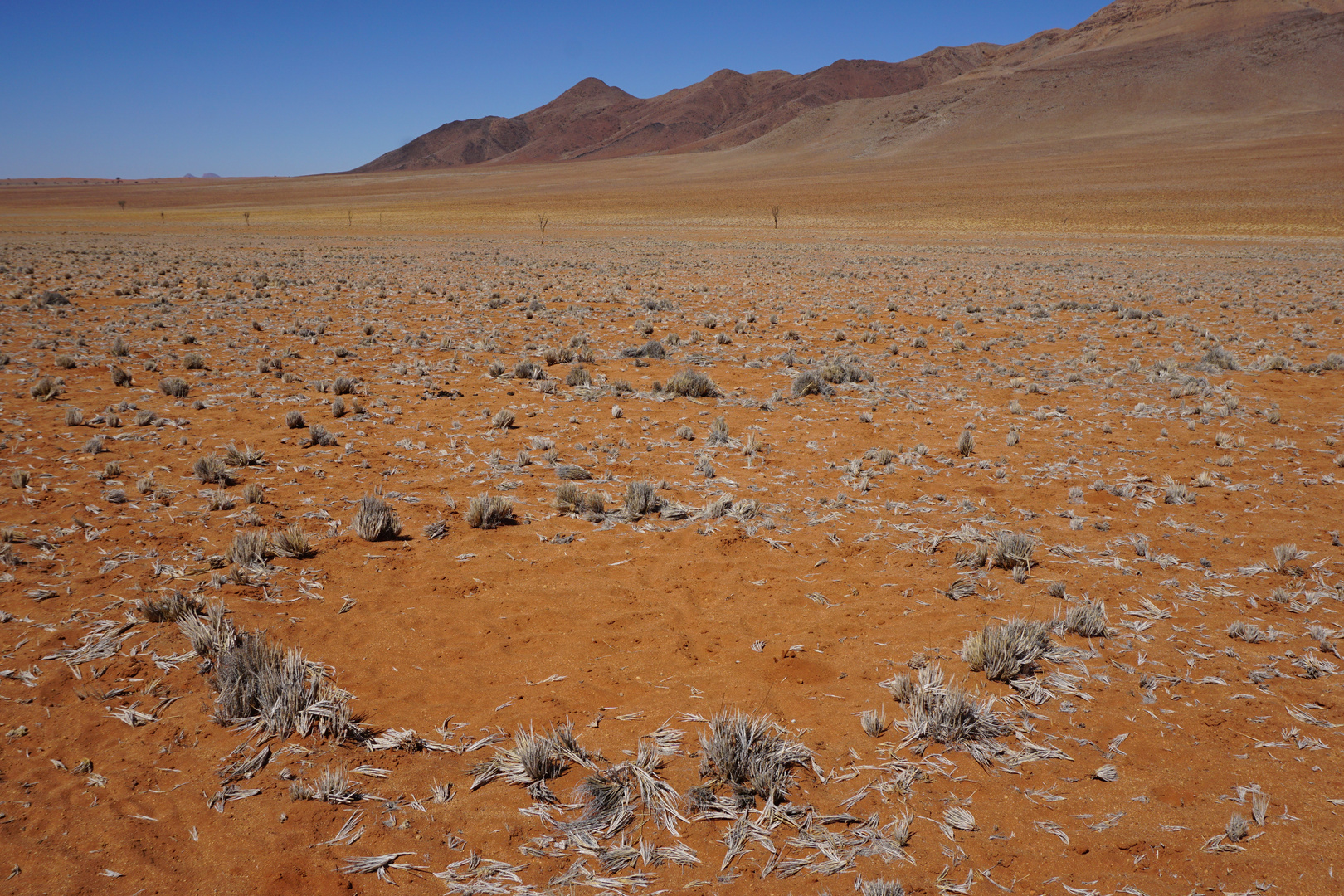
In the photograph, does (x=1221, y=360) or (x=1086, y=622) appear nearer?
(x=1086, y=622)

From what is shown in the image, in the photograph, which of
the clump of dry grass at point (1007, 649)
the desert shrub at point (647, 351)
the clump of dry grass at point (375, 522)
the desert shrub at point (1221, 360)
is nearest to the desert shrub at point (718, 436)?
the clump of dry grass at point (375, 522)

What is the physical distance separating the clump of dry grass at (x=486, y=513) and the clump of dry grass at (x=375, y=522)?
24.6 inches

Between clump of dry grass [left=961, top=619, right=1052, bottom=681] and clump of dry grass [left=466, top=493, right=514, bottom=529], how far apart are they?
400 cm

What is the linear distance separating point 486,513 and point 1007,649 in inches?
169

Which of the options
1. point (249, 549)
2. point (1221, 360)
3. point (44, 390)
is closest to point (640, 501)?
point (249, 549)

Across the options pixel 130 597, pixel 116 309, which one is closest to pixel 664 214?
pixel 116 309

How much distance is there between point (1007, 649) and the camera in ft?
14.4

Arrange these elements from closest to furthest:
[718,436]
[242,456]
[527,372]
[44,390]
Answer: [242,456]
[718,436]
[44,390]
[527,372]

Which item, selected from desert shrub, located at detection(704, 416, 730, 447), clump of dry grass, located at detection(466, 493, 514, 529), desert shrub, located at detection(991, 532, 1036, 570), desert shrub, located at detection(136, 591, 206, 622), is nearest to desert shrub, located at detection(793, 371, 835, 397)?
desert shrub, located at detection(704, 416, 730, 447)

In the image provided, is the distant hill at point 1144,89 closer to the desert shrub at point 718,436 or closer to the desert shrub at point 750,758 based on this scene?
the desert shrub at point 718,436

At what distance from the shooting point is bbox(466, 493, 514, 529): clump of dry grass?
6379mm

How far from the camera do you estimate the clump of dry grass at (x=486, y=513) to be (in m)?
6.38

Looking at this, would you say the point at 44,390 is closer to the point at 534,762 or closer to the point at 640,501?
the point at 640,501

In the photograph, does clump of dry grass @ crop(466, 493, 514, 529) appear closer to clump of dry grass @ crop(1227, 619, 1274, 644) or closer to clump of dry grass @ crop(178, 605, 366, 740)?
clump of dry grass @ crop(178, 605, 366, 740)
